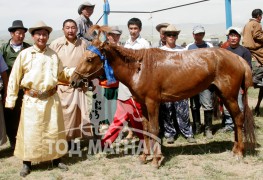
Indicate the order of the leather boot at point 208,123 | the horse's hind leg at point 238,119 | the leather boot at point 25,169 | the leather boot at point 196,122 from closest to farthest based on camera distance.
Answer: the leather boot at point 25,169 → the horse's hind leg at point 238,119 → the leather boot at point 208,123 → the leather boot at point 196,122

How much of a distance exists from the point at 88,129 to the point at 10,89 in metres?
1.60

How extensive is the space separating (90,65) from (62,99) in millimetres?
1057

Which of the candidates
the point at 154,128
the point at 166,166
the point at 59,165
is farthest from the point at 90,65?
the point at 166,166

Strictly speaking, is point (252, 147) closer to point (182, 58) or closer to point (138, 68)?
point (182, 58)

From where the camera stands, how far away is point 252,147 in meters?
5.25

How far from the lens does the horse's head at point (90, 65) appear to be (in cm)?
456

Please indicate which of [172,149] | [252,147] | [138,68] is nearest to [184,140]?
[172,149]

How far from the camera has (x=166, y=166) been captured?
192 inches

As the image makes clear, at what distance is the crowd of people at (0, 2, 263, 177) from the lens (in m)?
4.55

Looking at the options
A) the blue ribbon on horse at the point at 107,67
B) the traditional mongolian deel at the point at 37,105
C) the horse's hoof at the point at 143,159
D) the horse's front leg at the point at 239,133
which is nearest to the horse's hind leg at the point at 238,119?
the horse's front leg at the point at 239,133

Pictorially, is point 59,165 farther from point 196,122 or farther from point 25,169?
point 196,122

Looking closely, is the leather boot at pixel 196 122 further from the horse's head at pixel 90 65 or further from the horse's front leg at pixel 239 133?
the horse's head at pixel 90 65

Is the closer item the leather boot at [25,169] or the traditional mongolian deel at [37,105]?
the traditional mongolian deel at [37,105]

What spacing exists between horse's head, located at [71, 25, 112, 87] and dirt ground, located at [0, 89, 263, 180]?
52.7 inches
